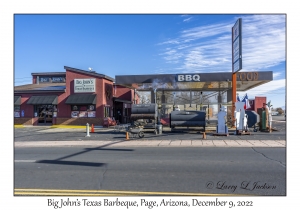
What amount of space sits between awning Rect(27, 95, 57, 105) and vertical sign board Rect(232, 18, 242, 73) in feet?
57.2

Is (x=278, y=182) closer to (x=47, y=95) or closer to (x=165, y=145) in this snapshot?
(x=165, y=145)

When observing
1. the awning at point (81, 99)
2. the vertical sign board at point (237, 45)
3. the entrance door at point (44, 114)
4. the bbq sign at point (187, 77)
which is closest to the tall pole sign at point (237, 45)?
the vertical sign board at point (237, 45)

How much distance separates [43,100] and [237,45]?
62.5 ft

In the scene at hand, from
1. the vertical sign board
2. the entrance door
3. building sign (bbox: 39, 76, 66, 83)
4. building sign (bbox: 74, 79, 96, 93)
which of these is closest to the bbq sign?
the vertical sign board

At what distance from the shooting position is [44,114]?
28.5 metres

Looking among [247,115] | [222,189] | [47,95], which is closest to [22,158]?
[222,189]

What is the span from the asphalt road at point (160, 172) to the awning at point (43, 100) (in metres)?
16.8

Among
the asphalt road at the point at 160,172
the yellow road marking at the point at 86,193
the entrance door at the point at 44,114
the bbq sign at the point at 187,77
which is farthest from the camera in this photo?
the entrance door at the point at 44,114

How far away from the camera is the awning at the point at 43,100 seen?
26688mm

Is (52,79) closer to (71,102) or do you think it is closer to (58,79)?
(58,79)

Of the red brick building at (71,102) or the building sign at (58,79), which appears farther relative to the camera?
the building sign at (58,79)

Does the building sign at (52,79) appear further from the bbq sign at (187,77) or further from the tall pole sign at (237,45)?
the tall pole sign at (237,45)

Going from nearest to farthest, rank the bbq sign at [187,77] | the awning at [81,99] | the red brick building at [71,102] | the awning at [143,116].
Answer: the awning at [143,116]
the bbq sign at [187,77]
the awning at [81,99]
the red brick building at [71,102]

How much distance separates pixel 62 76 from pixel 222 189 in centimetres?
4965
